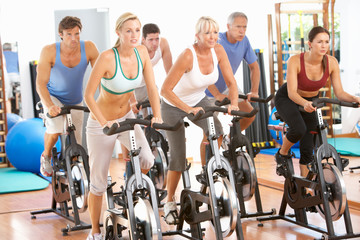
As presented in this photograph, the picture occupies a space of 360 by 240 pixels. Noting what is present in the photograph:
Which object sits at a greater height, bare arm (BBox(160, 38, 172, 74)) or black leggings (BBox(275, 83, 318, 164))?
bare arm (BBox(160, 38, 172, 74))

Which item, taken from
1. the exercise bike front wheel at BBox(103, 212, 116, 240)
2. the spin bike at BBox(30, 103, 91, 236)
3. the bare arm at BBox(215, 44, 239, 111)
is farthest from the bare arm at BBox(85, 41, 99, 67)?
the exercise bike front wheel at BBox(103, 212, 116, 240)

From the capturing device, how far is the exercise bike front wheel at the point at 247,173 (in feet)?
14.7

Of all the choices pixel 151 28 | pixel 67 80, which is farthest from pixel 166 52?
pixel 67 80

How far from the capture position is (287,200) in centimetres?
439

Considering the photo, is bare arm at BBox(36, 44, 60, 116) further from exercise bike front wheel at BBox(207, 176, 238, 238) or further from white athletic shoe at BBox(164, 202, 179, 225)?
exercise bike front wheel at BBox(207, 176, 238, 238)

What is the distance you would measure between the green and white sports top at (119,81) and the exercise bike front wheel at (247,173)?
1.30 m

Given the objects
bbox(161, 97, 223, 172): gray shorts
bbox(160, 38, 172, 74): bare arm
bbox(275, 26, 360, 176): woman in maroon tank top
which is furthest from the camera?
bbox(160, 38, 172, 74): bare arm

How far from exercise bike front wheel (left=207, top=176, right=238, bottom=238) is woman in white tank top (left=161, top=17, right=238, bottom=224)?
0.40 meters

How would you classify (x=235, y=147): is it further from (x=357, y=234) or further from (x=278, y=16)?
(x=278, y=16)

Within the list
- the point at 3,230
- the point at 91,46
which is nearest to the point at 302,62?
the point at 91,46

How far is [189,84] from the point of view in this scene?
4020 millimetres

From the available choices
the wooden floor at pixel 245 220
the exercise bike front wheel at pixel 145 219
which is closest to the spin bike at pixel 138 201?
the exercise bike front wheel at pixel 145 219

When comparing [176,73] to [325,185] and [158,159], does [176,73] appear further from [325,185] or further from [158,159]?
[158,159]

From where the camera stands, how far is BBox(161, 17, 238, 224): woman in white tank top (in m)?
3.84
